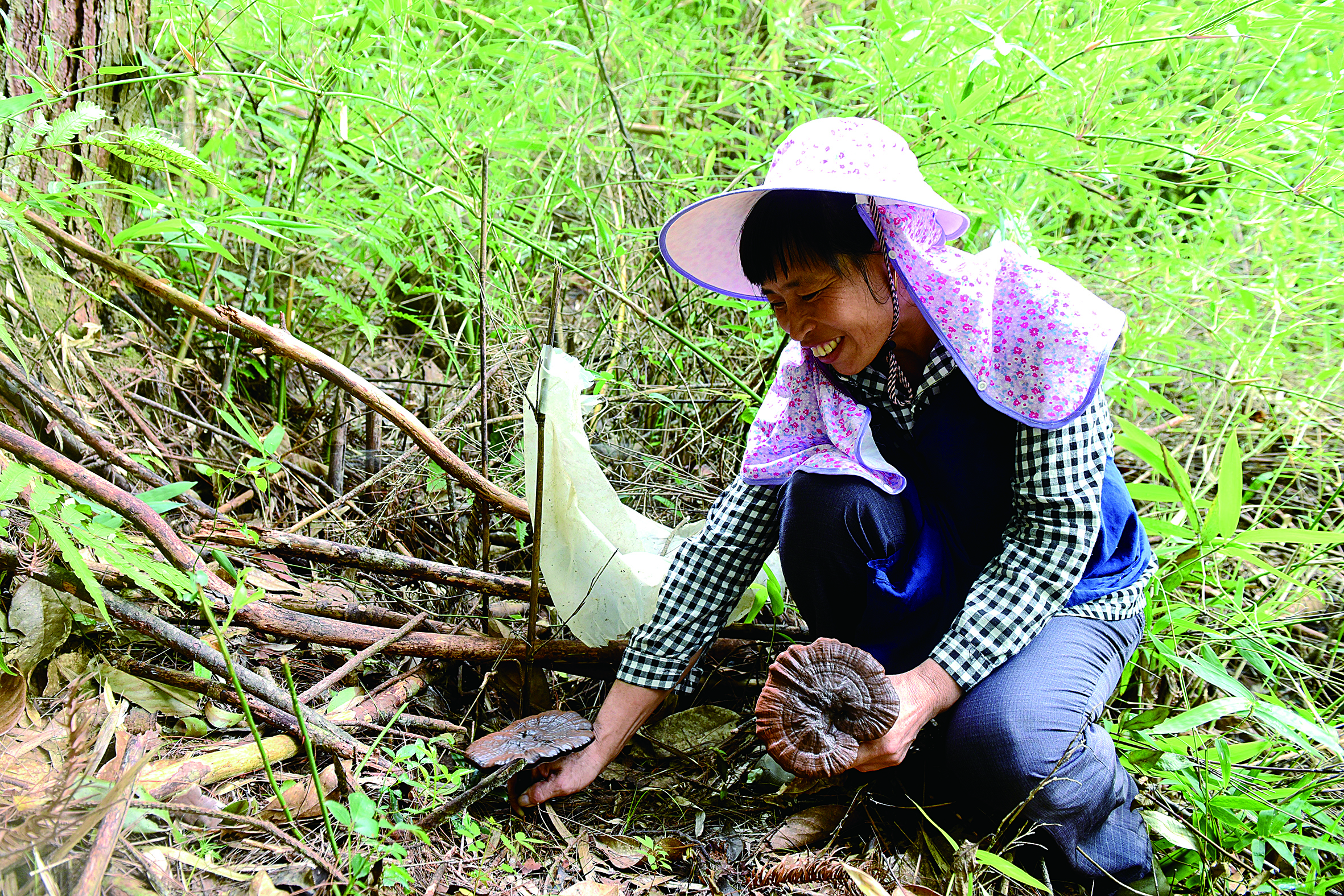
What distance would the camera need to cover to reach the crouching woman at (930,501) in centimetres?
140

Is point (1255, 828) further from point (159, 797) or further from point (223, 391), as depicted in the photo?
point (223, 391)

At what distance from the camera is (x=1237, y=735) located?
1.87 metres

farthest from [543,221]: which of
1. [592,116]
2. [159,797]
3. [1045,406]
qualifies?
[159,797]

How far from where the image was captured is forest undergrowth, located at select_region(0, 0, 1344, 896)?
126 centimetres

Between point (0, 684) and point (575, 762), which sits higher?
point (0, 684)

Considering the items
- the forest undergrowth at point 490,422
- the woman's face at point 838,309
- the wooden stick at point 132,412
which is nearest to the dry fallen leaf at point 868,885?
the forest undergrowth at point 490,422

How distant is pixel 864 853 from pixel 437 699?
2.71ft

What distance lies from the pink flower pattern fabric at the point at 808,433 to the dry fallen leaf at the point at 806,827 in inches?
23.0

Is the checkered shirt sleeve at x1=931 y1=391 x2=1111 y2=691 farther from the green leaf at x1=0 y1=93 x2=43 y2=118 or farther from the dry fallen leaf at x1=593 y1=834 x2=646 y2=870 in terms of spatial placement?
the green leaf at x1=0 y1=93 x2=43 y2=118

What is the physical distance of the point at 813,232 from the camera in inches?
56.6

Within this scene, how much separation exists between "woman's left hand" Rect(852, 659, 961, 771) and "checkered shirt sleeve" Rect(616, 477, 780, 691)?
371 millimetres

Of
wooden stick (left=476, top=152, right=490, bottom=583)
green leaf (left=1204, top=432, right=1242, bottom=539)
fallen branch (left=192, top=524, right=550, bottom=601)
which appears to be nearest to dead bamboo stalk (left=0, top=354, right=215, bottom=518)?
fallen branch (left=192, top=524, right=550, bottom=601)

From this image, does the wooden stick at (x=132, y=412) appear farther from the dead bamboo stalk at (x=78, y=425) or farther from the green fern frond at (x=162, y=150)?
the green fern frond at (x=162, y=150)

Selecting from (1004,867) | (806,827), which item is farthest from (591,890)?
(1004,867)
